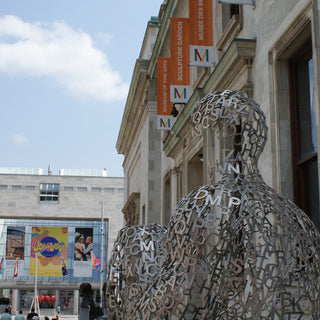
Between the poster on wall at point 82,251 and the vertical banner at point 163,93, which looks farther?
the poster on wall at point 82,251

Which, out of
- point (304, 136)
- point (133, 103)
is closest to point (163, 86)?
point (133, 103)

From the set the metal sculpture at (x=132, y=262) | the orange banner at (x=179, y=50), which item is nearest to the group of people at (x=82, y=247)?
the orange banner at (x=179, y=50)

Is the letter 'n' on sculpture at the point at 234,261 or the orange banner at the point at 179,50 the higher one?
the orange banner at the point at 179,50

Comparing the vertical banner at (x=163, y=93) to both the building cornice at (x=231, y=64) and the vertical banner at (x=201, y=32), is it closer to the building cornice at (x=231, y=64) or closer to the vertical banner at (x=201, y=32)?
the building cornice at (x=231, y=64)

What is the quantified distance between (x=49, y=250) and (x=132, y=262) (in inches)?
2252

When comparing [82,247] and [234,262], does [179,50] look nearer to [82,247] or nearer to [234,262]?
[234,262]

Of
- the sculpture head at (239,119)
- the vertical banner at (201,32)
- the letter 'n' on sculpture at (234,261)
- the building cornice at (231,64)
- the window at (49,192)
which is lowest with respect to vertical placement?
the letter 'n' on sculpture at (234,261)

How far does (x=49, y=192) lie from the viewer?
61.6 metres

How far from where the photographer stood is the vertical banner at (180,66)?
17656 mm

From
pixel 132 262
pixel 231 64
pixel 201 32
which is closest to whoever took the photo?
pixel 132 262

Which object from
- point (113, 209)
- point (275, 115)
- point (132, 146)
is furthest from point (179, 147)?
point (113, 209)

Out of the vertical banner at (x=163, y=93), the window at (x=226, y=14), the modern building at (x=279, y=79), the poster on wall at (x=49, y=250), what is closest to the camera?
the modern building at (x=279, y=79)

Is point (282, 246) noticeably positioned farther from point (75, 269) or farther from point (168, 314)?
point (75, 269)

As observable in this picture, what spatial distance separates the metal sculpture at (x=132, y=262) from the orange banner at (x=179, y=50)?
422 inches
